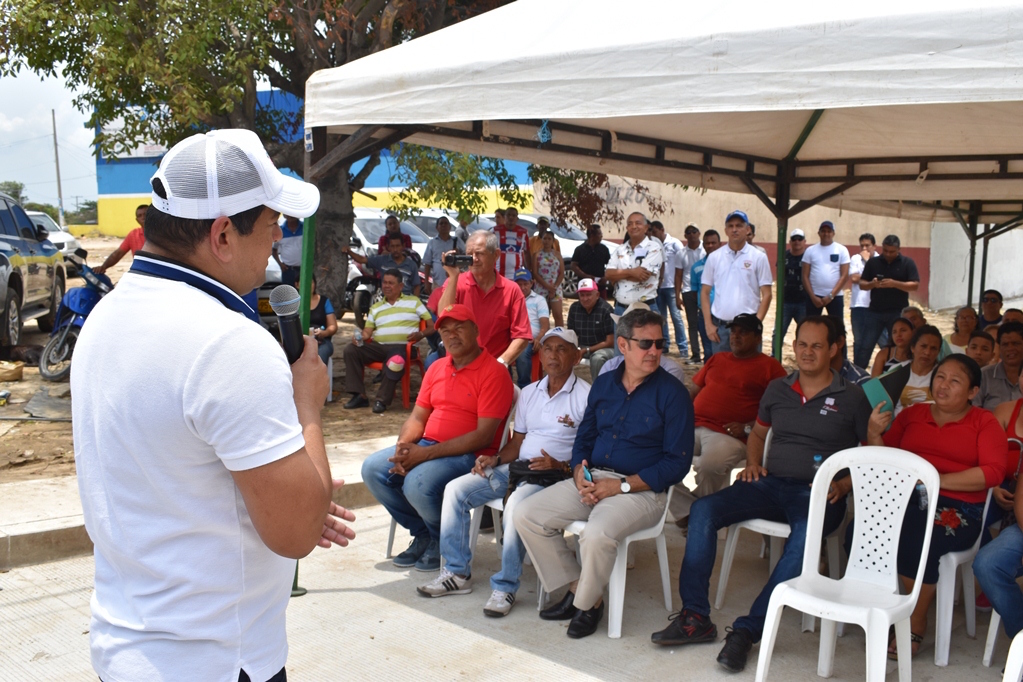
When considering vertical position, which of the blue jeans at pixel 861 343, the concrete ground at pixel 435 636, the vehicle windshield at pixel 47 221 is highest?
the vehicle windshield at pixel 47 221

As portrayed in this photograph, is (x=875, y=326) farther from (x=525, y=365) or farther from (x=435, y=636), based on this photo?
(x=435, y=636)

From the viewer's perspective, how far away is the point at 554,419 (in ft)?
16.2

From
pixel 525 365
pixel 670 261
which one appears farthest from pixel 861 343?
pixel 525 365

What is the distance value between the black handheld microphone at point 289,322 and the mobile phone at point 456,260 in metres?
3.95

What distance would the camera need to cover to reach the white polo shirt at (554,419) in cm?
491

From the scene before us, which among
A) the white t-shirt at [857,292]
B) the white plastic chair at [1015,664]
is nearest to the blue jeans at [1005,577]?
the white plastic chair at [1015,664]

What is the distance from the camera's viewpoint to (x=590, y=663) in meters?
3.92

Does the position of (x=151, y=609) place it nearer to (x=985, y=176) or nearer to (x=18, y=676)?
(x=18, y=676)

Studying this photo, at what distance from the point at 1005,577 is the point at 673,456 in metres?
1.49

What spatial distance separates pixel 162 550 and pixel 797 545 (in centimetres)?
319

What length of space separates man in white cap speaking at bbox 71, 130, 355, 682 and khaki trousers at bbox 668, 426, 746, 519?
3.97 m

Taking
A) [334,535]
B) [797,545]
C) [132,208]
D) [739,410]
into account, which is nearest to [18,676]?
[334,535]

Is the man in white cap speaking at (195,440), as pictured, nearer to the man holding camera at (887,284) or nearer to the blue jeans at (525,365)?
the blue jeans at (525,365)

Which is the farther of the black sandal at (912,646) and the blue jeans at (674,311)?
the blue jeans at (674,311)
